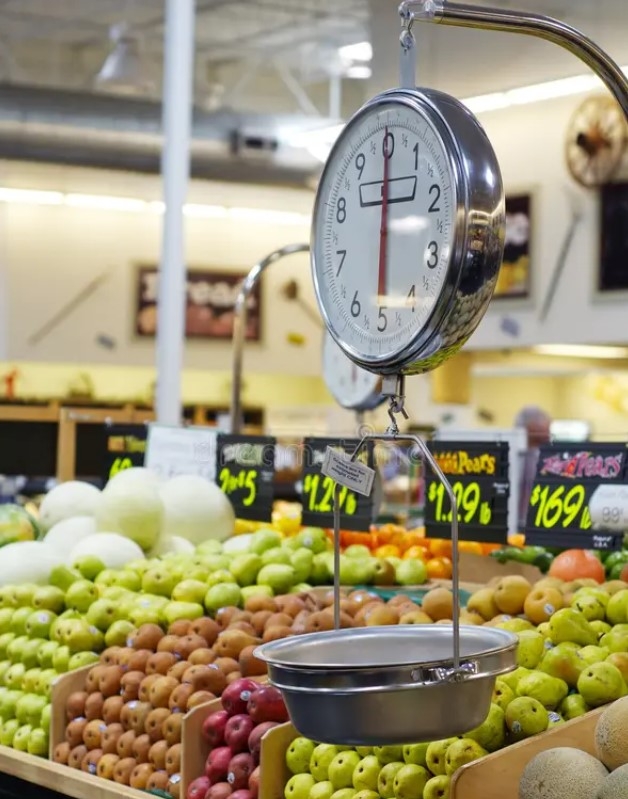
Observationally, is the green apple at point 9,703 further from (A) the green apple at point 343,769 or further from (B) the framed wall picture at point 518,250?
(B) the framed wall picture at point 518,250

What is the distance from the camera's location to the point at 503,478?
10.6 ft

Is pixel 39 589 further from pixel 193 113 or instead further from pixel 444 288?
pixel 193 113

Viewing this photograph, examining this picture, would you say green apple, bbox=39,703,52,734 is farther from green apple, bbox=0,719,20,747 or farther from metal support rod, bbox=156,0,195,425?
metal support rod, bbox=156,0,195,425

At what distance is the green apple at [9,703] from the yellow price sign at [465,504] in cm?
110

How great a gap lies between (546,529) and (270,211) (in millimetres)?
11336

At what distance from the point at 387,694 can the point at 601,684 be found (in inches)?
27.9

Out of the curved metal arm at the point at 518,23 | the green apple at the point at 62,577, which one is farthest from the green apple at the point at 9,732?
the curved metal arm at the point at 518,23

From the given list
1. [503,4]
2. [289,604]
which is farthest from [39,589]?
[503,4]

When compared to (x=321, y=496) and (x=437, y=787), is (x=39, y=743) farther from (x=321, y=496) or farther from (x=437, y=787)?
(x=437, y=787)

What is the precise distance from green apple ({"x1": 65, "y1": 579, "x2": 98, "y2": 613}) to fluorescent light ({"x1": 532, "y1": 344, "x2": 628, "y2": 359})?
26.1 ft

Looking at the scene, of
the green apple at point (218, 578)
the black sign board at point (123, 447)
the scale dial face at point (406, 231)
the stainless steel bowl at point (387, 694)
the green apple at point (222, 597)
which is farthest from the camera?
the black sign board at point (123, 447)

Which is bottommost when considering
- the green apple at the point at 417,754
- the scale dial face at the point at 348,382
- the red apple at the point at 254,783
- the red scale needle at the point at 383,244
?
the red apple at the point at 254,783

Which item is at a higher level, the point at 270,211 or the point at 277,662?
the point at 270,211

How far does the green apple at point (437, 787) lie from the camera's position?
2010 mm
